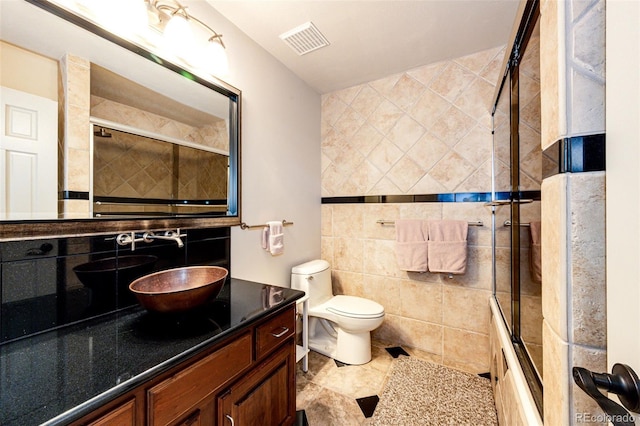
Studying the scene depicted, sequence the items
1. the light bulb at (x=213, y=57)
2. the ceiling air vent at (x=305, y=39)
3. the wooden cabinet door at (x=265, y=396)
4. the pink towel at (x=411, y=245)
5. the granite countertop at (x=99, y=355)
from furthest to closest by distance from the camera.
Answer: the pink towel at (x=411, y=245), the ceiling air vent at (x=305, y=39), the light bulb at (x=213, y=57), the wooden cabinet door at (x=265, y=396), the granite countertop at (x=99, y=355)

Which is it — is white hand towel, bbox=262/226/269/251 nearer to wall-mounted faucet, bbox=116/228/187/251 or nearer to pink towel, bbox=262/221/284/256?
pink towel, bbox=262/221/284/256

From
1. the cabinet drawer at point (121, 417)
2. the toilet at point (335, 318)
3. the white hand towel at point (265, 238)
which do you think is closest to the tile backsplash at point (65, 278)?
the cabinet drawer at point (121, 417)

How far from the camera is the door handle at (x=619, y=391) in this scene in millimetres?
346

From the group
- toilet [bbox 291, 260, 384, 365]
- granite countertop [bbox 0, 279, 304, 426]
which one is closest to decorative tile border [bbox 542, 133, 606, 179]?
granite countertop [bbox 0, 279, 304, 426]

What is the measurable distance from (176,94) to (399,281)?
2010 millimetres

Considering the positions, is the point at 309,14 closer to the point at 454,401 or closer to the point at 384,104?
the point at 384,104

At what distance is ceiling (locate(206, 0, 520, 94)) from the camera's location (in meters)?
1.48

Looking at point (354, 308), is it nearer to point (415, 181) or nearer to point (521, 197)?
point (415, 181)

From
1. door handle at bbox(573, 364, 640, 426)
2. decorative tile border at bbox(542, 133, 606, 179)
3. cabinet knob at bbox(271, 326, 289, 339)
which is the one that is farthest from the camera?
cabinet knob at bbox(271, 326, 289, 339)

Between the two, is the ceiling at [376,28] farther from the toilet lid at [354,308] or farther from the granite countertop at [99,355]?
the toilet lid at [354,308]

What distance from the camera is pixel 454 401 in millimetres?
1555

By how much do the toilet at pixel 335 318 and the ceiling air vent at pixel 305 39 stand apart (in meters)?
1.62

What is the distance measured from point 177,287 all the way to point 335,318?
113cm

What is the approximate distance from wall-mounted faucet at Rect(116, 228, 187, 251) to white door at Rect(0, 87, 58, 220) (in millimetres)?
232
